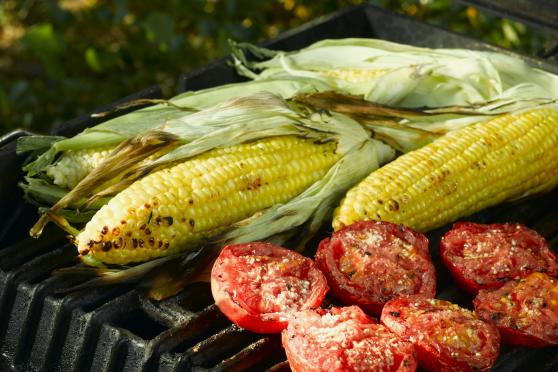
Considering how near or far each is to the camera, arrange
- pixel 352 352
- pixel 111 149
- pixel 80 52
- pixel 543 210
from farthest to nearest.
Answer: pixel 80 52 → pixel 543 210 → pixel 111 149 → pixel 352 352

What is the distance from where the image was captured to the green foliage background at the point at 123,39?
17.9ft

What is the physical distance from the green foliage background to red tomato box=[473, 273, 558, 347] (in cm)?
291

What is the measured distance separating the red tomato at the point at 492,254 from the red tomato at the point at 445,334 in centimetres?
27

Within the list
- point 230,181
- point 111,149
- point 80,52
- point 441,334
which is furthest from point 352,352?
point 80,52

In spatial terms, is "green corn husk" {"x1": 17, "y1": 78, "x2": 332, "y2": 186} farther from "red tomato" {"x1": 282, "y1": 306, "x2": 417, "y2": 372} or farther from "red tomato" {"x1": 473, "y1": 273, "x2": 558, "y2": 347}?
"red tomato" {"x1": 473, "y1": 273, "x2": 558, "y2": 347}

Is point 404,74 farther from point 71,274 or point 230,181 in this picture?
point 71,274

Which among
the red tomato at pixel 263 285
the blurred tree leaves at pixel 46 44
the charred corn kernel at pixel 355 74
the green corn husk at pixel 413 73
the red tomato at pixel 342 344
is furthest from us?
the blurred tree leaves at pixel 46 44

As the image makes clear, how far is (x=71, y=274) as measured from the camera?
9.64ft

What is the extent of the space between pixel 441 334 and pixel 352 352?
28cm

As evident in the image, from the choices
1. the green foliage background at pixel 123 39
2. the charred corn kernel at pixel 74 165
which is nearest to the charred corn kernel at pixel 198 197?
the charred corn kernel at pixel 74 165

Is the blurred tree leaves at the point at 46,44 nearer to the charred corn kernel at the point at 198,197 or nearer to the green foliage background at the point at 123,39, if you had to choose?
the green foliage background at the point at 123,39

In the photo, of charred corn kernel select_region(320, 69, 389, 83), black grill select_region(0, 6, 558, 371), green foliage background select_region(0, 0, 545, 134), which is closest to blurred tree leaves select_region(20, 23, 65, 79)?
green foliage background select_region(0, 0, 545, 134)

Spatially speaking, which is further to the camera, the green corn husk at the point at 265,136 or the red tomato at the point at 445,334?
the green corn husk at the point at 265,136

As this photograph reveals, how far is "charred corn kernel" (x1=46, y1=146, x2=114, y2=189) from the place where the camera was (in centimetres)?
310
